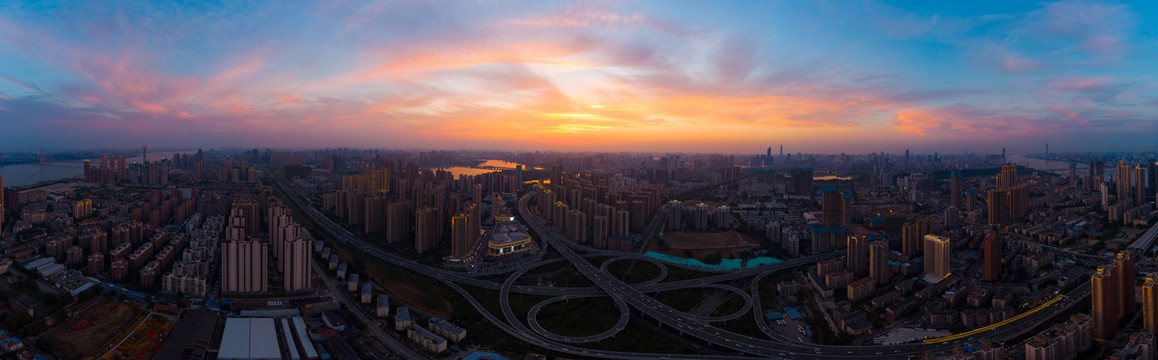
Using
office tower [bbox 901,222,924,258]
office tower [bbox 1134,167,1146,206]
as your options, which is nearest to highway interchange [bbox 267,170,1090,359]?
office tower [bbox 901,222,924,258]

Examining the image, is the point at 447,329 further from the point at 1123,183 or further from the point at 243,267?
the point at 1123,183

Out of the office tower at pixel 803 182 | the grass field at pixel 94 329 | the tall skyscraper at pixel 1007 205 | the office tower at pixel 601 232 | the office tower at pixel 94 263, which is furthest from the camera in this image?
the office tower at pixel 803 182

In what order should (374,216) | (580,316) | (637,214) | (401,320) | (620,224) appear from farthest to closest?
(637,214), (374,216), (620,224), (580,316), (401,320)

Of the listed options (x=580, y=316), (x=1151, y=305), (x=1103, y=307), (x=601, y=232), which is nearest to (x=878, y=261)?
(x=1103, y=307)

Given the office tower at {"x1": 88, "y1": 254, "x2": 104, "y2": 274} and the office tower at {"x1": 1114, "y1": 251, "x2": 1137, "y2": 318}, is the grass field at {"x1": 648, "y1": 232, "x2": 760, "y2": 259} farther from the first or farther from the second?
the office tower at {"x1": 88, "y1": 254, "x2": 104, "y2": 274}

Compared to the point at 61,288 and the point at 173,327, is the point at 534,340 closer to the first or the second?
the point at 173,327

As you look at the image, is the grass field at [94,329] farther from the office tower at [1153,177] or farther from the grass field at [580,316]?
the office tower at [1153,177]

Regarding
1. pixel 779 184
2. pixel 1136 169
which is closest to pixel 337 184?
pixel 779 184

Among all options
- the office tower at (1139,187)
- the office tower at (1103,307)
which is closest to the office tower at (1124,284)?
the office tower at (1103,307)
